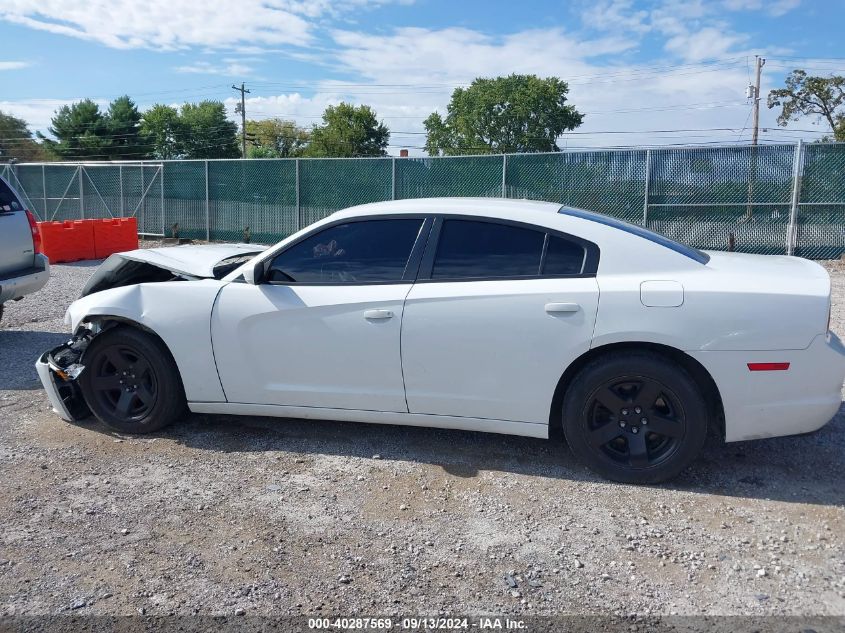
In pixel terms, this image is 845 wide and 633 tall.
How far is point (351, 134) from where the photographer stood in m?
76.4

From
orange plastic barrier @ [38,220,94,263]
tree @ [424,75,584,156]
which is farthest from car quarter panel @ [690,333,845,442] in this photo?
tree @ [424,75,584,156]

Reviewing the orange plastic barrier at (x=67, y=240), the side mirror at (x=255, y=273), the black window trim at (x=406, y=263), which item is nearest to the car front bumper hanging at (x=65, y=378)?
the side mirror at (x=255, y=273)

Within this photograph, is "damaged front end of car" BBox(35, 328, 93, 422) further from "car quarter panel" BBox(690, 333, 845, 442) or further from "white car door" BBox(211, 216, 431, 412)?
"car quarter panel" BBox(690, 333, 845, 442)

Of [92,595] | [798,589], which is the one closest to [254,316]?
[92,595]

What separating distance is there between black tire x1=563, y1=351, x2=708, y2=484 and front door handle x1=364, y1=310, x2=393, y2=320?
1.11 m

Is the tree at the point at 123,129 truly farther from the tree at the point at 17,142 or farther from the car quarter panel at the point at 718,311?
the car quarter panel at the point at 718,311

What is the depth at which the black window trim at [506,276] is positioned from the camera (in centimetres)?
411

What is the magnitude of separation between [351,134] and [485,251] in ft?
246

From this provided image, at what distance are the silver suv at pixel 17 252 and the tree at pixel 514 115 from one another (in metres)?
65.3

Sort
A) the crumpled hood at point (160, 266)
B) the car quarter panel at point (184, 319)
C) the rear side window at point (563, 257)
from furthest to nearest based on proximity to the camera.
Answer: the crumpled hood at point (160, 266), the car quarter panel at point (184, 319), the rear side window at point (563, 257)

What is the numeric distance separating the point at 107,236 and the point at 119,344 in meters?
12.7

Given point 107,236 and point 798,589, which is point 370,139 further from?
point 798,589

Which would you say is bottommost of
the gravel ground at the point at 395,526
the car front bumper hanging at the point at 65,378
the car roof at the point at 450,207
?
the gravel ground at the point at 395,526

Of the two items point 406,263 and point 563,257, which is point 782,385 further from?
point 406,263
